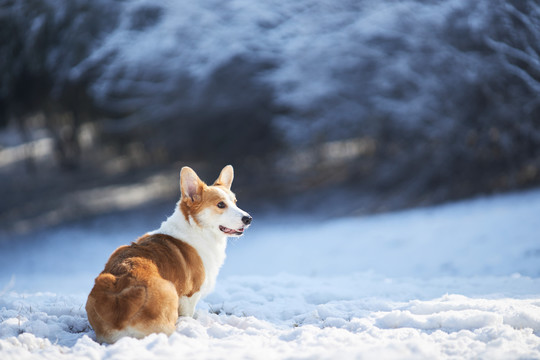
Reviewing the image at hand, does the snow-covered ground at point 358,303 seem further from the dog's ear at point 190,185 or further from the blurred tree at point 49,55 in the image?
the blurred tree at point 49,55

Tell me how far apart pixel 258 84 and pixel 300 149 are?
3477 millimetres

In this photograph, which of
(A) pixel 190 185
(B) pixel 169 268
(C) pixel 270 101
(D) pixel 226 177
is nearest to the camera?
(B) pixel 169 268

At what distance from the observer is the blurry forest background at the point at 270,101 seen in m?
10.8

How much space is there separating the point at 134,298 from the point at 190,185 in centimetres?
107

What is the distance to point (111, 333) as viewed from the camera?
3.00m

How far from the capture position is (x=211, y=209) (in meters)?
3.64

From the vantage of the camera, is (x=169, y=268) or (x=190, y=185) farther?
(x=190, y=185)

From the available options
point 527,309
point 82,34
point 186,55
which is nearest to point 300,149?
point 186,55

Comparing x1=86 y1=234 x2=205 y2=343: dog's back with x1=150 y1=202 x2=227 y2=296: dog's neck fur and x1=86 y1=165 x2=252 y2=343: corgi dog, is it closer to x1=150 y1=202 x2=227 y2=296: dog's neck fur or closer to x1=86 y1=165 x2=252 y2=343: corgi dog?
x1=86 y1=165 x2=252 y2=343: corgi dog

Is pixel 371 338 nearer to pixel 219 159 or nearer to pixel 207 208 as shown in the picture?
pixel 207 208

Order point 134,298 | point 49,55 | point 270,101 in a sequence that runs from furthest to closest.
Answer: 1. point 270,101
2. point 49,55
3. point 134,298

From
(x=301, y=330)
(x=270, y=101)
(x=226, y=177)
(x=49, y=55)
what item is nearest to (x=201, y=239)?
(x=226, y=177)

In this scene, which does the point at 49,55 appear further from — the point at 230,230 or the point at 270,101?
the point at 230,230

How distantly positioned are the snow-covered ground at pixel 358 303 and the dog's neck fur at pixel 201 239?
1.27 feet
